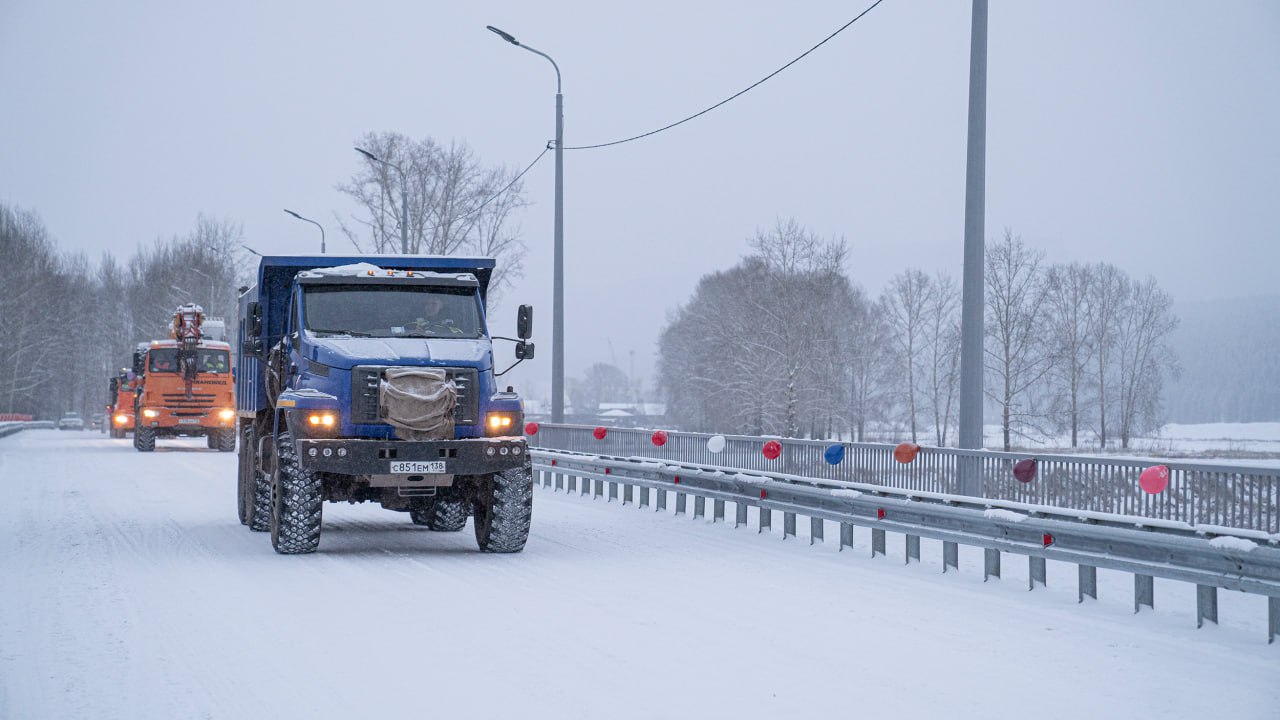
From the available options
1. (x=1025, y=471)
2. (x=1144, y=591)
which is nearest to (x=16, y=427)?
→ (x=1025, y=471)

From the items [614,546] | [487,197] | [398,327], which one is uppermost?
[487,197]

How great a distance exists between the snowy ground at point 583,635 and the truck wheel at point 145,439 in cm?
2386

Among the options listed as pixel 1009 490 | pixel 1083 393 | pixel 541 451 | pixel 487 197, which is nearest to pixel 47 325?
pixel 487 197

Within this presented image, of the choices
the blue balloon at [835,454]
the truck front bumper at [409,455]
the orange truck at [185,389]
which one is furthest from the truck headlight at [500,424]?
the orange truck at [185,389]

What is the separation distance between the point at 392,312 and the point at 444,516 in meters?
3.38

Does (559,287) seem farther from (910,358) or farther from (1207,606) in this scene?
(910,358)

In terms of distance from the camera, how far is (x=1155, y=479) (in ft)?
36.0

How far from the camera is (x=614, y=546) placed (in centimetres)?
1396

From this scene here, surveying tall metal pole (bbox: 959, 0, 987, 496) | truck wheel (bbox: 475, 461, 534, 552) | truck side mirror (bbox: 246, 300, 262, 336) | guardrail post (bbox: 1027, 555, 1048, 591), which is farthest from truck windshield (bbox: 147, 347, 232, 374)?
guardrail post (bbox: 1027, 555, 1048, 591)

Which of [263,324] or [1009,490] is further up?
[263,324]

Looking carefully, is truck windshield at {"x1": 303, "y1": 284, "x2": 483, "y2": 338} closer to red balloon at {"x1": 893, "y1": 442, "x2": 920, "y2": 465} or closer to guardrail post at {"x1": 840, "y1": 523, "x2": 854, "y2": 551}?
guardrail post at {"x1": 840, "y1": 523, "x2": 854, "y2": 551}

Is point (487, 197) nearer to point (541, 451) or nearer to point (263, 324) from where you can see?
point (541, 451)

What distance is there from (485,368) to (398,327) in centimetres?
106

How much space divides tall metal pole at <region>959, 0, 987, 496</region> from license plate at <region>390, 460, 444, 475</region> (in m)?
5.49
